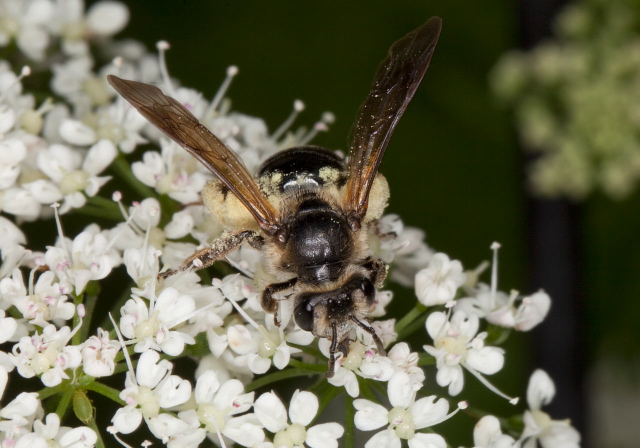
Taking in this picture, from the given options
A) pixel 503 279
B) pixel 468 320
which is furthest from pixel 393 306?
pixel 468 320

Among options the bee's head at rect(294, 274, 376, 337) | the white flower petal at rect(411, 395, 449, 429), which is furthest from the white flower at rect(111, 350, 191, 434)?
the white flower petal at rect(411, 395, 449, 429)

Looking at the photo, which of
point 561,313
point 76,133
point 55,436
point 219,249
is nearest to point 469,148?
point 561,313

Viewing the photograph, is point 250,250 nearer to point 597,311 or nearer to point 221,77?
point 221,77

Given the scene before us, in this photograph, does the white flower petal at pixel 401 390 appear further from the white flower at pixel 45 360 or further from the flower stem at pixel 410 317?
the white flower at pixel 45 360

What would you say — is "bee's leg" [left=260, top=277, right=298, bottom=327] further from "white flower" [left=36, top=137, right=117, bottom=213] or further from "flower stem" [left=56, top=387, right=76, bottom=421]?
"white flower" [left=36, top=137, right=117, bottom=213]

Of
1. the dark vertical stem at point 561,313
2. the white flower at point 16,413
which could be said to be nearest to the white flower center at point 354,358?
the white flower at point 16,413

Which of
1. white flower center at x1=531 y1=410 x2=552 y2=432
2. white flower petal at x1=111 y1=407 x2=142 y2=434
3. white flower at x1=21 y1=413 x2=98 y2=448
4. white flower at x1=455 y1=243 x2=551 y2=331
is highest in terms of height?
white flower at x1=455 y1=243 x2=551 y2=331

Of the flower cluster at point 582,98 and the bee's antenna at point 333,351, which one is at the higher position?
the flower cluster at point 582,98
